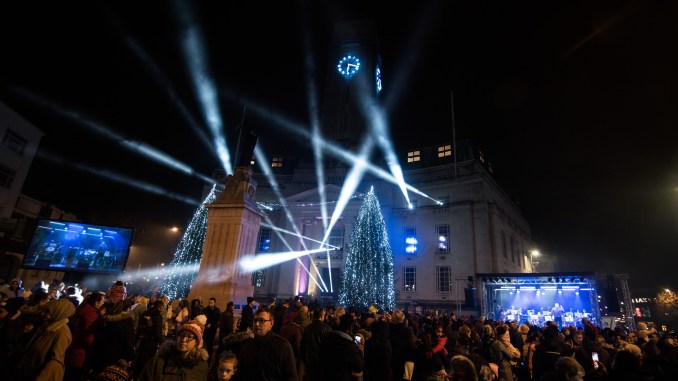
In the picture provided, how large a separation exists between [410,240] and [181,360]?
3552cm

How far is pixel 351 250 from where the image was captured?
30109mm

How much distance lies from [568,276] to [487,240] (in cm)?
1065

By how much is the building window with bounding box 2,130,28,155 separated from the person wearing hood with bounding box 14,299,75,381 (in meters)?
35.3

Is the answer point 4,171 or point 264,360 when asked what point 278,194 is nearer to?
point 4,171

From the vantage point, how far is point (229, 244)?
12703 millimetres

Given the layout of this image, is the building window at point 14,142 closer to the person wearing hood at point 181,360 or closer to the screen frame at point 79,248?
the screen frame at point 79,248

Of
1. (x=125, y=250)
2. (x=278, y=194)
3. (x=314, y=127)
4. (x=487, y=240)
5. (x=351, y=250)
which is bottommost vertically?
(x=125, y=250)

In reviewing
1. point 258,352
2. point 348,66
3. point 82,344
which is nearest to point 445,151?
point 348,66

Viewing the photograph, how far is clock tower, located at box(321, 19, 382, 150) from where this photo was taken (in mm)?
45625

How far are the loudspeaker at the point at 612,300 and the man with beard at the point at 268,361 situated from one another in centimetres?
2597

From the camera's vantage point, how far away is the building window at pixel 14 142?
28938mm

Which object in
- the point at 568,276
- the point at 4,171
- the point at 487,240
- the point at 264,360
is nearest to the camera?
the point at 264,360

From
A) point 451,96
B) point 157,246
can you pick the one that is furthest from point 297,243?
point 157,246

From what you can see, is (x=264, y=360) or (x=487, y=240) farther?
(x=487, y=240)
